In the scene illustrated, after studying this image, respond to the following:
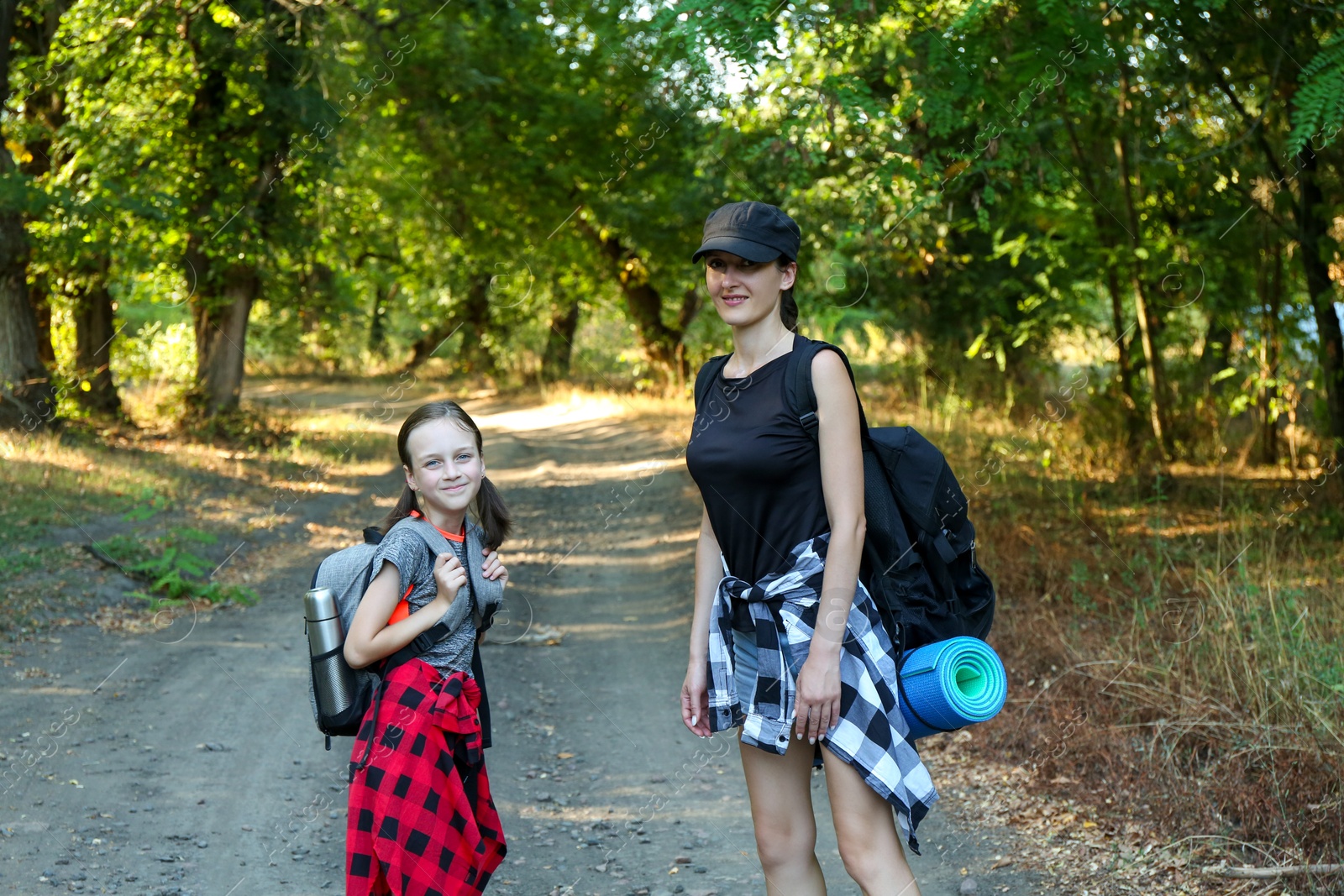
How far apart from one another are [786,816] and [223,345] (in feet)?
48.3

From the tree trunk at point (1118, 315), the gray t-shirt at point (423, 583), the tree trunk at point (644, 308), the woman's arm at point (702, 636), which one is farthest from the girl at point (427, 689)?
the tree trunk at point (644, 308)


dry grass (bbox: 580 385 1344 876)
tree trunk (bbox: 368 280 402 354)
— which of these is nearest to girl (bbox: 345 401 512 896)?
dry grass (bbox: 580 385 1344 876)

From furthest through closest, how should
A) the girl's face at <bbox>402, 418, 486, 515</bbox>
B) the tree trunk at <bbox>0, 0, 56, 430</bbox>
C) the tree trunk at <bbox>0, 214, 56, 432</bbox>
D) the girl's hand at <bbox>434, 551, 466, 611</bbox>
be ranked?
the tree trunk at <bbox>0, 214, 56, 432</bbox> → the tree trunk at <bbox>0, 0, 56, 430</bbox> → the girl's face at <bbox>402, 418, 486, 515</bbox> → the girl's hand at <bbox>434, 551, 466, 611</bbox>

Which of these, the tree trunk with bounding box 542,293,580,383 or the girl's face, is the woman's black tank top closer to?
the girl's face

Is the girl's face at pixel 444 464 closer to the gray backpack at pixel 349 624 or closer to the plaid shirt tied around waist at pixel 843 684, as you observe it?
the gray backpack at pixel 349 624

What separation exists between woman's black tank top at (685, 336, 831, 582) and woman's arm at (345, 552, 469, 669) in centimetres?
66

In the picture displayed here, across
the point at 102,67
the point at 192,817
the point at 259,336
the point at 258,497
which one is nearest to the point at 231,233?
the point at 102,67

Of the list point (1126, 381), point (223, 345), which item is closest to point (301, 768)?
point (1126, 381)

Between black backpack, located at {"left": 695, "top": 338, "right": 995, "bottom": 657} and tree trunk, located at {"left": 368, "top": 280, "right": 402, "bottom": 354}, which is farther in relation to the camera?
tree trunk, located at {"left": 368, "top": 280, "right": 402, "bottom": 354}

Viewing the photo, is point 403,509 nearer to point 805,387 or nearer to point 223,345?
point 805,387

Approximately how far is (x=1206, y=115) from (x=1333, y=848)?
25.1 ft

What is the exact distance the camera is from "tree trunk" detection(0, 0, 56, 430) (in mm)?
11891

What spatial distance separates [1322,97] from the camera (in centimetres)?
511

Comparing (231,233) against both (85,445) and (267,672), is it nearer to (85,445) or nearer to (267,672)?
(85,445)
